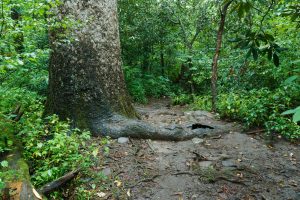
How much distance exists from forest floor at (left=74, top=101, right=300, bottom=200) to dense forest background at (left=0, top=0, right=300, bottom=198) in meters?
0.49

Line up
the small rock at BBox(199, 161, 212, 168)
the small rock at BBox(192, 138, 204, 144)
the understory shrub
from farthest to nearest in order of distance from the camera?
the understory shrub, the small rock at BBox(192, 138, 204, 144), the small rock at BBox(199, 161, 212, 168)

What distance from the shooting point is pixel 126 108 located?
513cm

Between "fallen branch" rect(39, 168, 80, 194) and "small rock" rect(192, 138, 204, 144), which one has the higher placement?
"fallen branch" rect(39, 168, 80, 194)

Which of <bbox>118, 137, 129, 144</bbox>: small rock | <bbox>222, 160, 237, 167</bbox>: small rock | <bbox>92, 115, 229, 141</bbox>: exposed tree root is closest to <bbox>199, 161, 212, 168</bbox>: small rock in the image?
<bbox>222, 160, 237, 167</bbox>: small rock

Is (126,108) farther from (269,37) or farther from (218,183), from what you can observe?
(269,37)

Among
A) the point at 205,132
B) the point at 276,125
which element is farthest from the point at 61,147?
the point at 276,125

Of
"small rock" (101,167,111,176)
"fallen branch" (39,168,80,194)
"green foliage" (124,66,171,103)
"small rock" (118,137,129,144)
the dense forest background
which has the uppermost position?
the dense forest background

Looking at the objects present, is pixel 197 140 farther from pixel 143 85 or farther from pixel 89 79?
pixel 143 85

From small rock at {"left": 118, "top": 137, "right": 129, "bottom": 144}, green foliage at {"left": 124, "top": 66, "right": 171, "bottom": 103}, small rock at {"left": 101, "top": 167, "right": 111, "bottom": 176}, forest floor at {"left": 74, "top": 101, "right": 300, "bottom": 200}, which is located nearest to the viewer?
forest floor at {"left": 74, "top": 101, "right": 300, "bottom": 200}

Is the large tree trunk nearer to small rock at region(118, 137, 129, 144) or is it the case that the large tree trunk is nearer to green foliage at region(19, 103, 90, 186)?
small rock at region(118, 137, 129, 144)

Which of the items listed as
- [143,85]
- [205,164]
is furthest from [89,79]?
[143,85]

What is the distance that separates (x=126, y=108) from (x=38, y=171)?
91.5 inches

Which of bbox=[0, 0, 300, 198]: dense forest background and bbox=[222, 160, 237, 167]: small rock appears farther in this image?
bbox=[222, 160, 237, 167]: small rock

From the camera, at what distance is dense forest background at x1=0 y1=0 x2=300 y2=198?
2.71 meters
